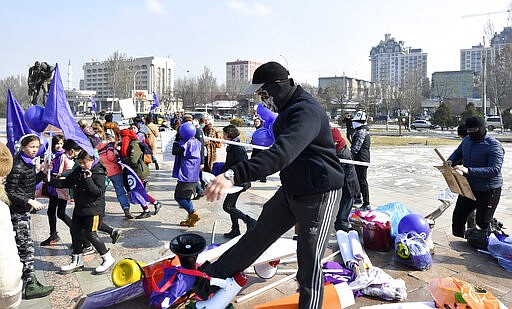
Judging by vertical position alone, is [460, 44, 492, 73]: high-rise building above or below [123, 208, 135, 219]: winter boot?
above

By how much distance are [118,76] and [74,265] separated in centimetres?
5920

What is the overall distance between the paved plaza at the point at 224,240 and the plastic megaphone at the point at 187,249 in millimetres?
553

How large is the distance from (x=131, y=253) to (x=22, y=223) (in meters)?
1.45

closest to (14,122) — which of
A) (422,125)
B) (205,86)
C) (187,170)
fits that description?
(187,170)

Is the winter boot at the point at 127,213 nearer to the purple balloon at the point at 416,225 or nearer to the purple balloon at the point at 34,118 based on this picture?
the purple balloon at the point at 34,118

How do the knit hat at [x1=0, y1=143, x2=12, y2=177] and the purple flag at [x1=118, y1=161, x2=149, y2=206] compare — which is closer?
the knit hat at [x1=0, y1=143, x2=12, y2=177]

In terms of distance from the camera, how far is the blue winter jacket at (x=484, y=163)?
5.17m

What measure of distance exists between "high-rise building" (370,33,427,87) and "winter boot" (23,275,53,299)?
153 meters

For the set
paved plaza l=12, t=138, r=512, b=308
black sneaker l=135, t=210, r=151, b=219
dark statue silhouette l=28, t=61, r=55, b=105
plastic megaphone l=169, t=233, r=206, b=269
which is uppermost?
dark statue silhouette l=28, t=61, r=55, b=105

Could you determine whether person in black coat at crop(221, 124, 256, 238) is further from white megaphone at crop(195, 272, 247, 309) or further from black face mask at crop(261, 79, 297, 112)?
black face mask at crop(261, 79, 297, 112)

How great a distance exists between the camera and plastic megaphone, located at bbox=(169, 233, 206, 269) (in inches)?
140

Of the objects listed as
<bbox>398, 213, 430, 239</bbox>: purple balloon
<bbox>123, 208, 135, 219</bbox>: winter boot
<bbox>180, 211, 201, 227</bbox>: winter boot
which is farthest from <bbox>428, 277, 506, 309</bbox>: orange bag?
<bbox>123, 208, 135, 219</bbox>: winter boot

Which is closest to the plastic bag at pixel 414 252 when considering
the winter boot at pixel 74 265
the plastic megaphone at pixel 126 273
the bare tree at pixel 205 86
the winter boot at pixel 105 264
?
the plastic megaphone at pixel 126 273

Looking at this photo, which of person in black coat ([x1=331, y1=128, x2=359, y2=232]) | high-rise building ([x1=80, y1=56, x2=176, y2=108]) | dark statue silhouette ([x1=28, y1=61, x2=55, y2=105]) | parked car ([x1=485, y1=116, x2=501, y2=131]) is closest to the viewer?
person in black coat ([x1=331, y1=128, x2=359, y2=232])
